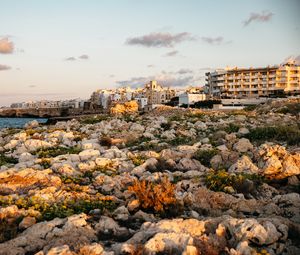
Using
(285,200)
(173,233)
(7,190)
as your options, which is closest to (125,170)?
(7,190)

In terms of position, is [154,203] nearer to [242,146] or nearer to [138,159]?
[138,159]

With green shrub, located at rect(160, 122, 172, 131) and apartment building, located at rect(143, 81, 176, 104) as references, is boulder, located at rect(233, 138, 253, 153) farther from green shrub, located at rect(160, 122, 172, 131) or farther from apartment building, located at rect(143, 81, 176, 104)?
apartment building, located at rect(143, 81, 176, 104)

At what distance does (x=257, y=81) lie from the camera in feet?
329

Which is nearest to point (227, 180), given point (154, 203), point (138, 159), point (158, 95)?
point (154, 203)

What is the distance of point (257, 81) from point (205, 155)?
297ft

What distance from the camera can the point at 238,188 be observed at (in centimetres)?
1052

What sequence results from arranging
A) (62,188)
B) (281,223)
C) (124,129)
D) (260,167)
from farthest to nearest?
(124,129), (260,167), (62,188), (281,223)

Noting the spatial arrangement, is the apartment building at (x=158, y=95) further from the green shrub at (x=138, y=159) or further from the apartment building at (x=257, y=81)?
the green shrub at (x=138, y=159)

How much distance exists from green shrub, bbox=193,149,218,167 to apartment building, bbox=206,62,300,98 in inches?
3280

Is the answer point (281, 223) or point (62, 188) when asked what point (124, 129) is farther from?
point (281, 223)

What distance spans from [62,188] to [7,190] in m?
1.49

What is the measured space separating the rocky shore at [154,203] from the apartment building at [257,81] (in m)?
84.9

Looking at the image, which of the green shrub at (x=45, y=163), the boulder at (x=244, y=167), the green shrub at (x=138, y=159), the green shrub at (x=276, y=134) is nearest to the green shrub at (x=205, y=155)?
the boulder at (x=244, y=167)

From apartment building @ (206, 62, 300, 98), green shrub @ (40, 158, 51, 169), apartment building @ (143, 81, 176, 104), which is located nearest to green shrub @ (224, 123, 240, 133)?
green shrub @ (40, 158, 51, 169)
